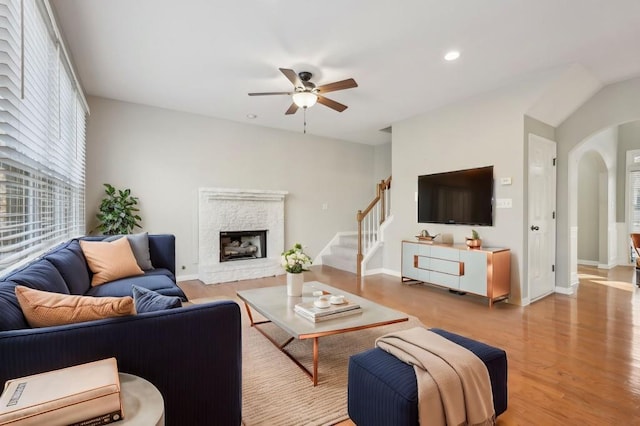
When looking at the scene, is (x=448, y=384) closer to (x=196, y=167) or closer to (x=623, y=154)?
(x=196, y=167)

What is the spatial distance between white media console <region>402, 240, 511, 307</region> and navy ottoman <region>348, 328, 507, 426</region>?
2.31 metres

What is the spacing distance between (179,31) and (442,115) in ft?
12.1

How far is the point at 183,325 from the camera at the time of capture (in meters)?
1.34

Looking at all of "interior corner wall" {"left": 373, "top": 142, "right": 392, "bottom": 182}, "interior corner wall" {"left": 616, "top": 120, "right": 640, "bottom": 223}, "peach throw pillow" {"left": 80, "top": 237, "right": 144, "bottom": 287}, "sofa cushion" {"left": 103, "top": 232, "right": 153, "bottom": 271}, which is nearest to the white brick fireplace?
"sofa cushion" {"left": 103, "top": 232, "right": 153, "bottom": 271}

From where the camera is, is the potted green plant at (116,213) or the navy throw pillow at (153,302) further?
the potted green plant at (116,213)

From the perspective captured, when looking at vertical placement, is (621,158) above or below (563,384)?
above

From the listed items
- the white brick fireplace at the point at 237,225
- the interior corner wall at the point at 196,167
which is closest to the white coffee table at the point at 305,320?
the white brick fireplace at the point at 237,225

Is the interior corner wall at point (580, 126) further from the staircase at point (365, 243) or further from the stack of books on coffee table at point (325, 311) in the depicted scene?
the stack of books on coffee table at point (325, 311)

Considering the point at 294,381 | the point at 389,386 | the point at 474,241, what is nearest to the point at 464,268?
the point at 474,241

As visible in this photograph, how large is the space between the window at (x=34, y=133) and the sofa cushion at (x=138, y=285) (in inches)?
21.4

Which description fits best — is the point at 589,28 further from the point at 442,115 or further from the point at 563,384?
the point at 563,384

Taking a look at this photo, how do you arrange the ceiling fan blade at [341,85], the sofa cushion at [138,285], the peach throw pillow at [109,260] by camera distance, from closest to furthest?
1. the sofa cushion at [138,285]
2. the peach throw pillow at [109,260]
3. the ceiling fan blade at [341,85]

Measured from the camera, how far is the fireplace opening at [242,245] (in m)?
5.62

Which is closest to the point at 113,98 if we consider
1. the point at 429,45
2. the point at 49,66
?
the point at 49,66
